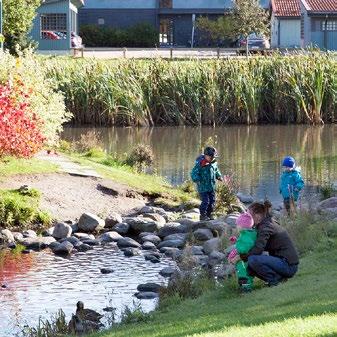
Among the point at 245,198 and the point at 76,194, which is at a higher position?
the point at 76,194

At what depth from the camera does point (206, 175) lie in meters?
18.6

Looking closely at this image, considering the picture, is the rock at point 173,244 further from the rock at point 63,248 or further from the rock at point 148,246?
the rock at point 63,248

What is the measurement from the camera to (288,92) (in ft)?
124

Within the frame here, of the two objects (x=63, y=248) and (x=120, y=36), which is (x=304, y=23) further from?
(x=63, y=248)

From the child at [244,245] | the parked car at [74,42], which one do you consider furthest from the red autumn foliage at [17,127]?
the parked car at [74,42]

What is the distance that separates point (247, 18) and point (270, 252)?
61.0 m

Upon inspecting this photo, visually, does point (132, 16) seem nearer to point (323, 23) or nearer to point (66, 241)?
point (323, 23)

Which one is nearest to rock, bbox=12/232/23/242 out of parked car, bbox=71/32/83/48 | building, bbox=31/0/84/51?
building, bbox=31/0/84/51

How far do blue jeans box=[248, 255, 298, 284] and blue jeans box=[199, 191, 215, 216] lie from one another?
24.3ft

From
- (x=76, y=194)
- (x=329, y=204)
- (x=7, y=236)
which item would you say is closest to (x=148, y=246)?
(x=7, y=236)

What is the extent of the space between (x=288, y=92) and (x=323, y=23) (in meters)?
31.4

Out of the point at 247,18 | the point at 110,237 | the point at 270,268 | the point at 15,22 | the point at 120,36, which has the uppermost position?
the point at 247,18

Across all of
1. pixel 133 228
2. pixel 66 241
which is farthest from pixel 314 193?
pixel 66 241

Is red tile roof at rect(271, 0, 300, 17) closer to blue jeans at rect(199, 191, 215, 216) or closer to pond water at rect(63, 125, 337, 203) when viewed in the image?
pond water at rect(63, 125, 337, 203)
